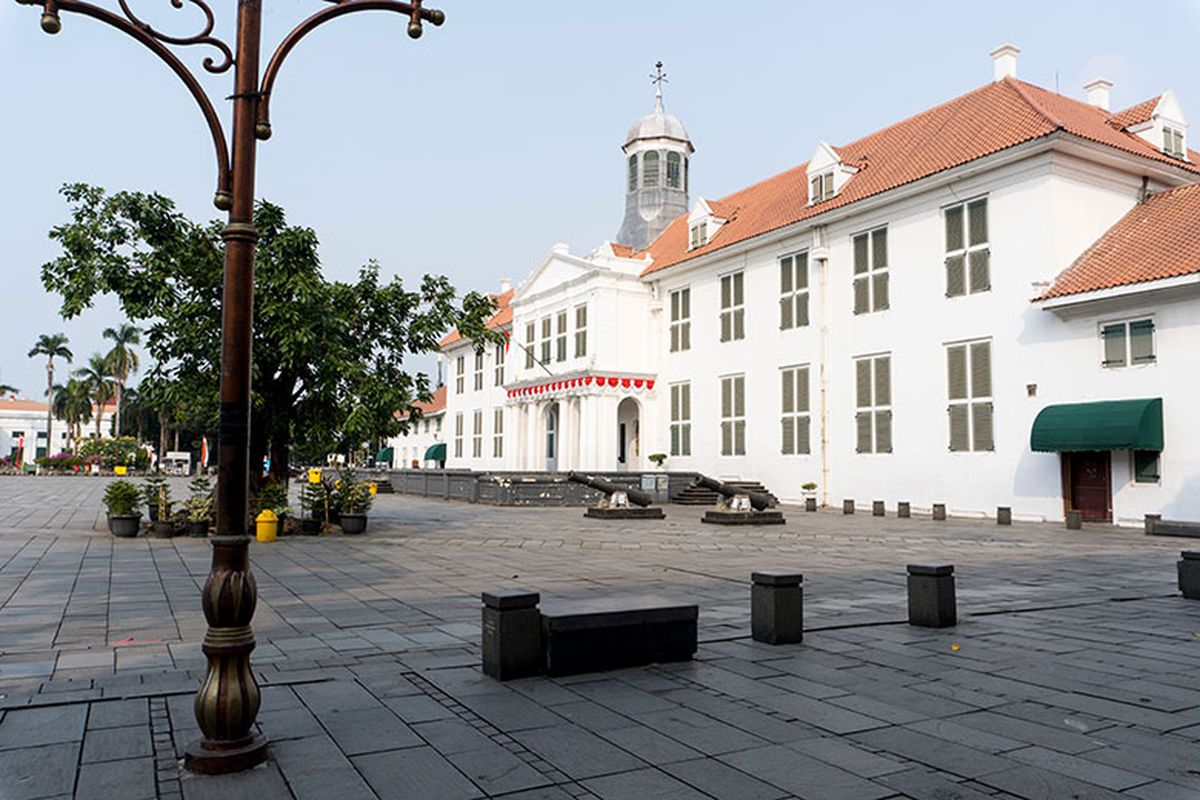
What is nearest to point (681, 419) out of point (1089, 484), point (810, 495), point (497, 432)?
point (810, 495)

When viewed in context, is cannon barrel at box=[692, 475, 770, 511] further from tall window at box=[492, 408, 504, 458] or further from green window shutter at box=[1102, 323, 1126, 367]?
tall window at box=[492, 408, 504, 458]

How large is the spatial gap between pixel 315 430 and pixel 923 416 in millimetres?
16889

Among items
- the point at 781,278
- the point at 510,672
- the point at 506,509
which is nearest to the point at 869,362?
the point at 781,278

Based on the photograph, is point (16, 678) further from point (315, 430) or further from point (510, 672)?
point (315, 430)

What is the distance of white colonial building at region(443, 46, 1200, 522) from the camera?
2027cm

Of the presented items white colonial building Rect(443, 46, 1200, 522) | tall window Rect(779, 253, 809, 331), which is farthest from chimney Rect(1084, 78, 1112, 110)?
tall window Rect(779, 253, 809, 331)

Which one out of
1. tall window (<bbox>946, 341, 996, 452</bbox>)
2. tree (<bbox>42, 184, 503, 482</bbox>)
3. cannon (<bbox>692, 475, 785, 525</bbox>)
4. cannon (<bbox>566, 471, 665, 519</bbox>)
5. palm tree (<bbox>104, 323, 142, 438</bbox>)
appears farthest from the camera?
palm tree (<bbox>104, 323, 142, 438</bbox>)

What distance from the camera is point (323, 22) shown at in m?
5.10

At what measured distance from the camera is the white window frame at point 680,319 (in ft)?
117

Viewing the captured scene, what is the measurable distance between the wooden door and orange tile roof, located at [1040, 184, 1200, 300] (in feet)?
13.5

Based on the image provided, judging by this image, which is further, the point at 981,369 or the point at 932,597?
the point at 981,369

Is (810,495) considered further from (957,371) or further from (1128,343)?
(1128,343)

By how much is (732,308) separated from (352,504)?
18.1m

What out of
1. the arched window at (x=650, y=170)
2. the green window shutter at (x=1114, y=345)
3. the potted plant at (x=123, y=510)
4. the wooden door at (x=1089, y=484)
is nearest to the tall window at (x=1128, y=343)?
the green window shutter at (x=1114, y=345)
